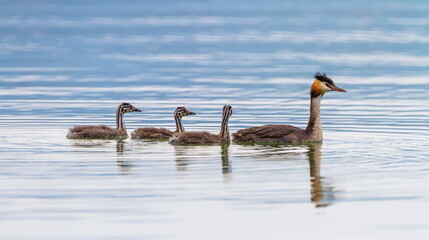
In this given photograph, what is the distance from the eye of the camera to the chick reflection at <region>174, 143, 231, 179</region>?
53.1 ft

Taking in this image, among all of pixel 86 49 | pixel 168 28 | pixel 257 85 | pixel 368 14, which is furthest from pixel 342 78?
pixel 368 14

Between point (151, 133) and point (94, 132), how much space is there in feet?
3.08

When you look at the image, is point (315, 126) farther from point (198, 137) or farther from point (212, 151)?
point (212, 151)

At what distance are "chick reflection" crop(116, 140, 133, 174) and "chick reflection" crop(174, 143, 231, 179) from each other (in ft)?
2.16

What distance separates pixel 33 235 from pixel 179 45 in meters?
40.7

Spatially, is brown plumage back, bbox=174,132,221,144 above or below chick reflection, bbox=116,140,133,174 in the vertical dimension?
above

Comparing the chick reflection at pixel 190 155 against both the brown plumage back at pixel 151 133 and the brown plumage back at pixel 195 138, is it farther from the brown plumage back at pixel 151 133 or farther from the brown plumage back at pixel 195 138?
the brown plumage back at pixel 151 133

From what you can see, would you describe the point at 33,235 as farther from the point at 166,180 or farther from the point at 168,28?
the point at 168,28

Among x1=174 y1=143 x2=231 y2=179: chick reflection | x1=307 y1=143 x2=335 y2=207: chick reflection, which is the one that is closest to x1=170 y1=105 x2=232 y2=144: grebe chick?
x1=174 y1=143 x2=231 y2=179: chick reflection

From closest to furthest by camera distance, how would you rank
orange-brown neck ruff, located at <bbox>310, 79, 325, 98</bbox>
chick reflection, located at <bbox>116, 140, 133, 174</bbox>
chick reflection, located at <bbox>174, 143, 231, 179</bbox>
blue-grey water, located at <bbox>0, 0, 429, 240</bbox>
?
blue-grey water, located at <bbox>0, 0, 429, 240</bbox> → chick reflection, located at <bbox>116, 140, 133, 174</bbox> → chick reflection, located at <bbox>174, 143, 231, 179</bbox> → orange-brown neck ruff, located at <bbox>310, 79, 325, 98</bbox>

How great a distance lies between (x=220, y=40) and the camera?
56.0 metres

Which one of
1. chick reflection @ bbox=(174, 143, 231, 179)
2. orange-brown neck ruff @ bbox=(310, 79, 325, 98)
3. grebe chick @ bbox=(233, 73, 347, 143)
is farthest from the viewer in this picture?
orange-brown neck ruff @ bbox=(310, 79, 325, 98)

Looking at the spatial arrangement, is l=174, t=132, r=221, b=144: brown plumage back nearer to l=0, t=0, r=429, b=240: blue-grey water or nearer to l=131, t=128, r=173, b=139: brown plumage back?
l=0, t=0, r=429, b=240: blue-grey water

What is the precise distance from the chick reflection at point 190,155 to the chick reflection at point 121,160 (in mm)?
657
